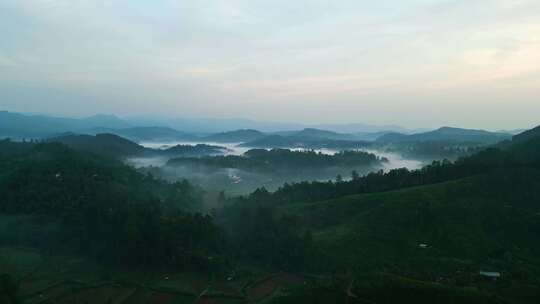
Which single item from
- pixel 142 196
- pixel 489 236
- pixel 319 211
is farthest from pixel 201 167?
pixel 489 236

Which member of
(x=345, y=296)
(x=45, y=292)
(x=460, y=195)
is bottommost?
(x=45, y=292)

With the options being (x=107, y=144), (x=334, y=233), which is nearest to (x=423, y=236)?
(x=334, y=233)

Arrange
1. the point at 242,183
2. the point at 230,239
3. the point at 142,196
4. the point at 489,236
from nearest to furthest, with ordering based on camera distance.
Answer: the point at 489,236 < the point at 230,239 < the point at 142,196 < the point at 242,183

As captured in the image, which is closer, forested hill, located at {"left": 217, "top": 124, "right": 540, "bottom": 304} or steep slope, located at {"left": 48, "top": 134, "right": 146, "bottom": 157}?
forested hill, located at {"left": 217, "top": 124, "right": 540, "bottom": 304}

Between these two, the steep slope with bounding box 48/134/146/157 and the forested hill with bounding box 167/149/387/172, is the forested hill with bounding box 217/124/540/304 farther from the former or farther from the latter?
the steep slope with bounding box 48/134/146/157

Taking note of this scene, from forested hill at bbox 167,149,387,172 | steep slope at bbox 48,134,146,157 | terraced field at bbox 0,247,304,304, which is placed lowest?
terraced field at bbox 0,247,304,304

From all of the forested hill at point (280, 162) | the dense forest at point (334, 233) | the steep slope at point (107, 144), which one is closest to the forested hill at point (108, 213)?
the dense forest at point (334, 233)

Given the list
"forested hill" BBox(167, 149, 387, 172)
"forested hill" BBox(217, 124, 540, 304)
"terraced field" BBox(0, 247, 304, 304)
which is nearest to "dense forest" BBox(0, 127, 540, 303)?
"forested hill" BBox(217, 124, 540, 304)

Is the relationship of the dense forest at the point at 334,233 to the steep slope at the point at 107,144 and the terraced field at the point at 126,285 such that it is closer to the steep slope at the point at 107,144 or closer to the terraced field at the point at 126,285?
the terraced field at the point at 126,285

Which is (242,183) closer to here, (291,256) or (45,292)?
(291,256)

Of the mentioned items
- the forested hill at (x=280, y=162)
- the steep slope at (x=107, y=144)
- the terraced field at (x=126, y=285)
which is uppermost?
the steep slope at (x=107, y=144)

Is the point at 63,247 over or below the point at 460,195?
below
